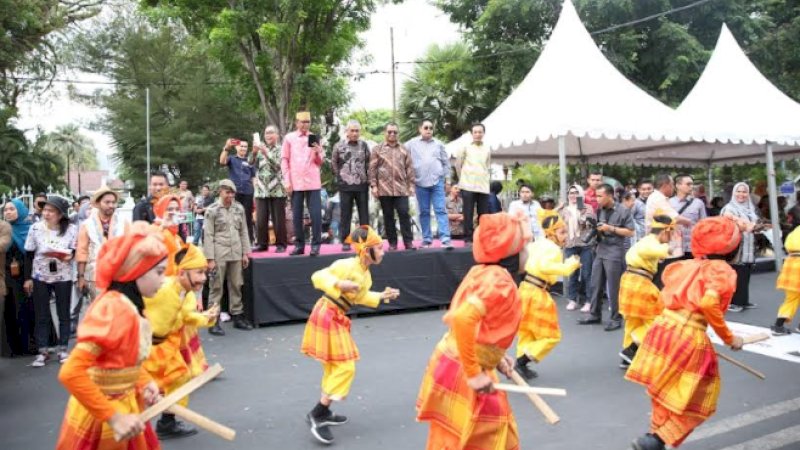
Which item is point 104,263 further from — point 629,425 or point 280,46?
point 280,46

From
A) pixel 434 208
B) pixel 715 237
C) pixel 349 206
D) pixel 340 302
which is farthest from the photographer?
pixel 434 208

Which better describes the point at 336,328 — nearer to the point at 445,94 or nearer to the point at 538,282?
the point at 538,282

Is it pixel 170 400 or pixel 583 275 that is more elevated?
pixel 170 400

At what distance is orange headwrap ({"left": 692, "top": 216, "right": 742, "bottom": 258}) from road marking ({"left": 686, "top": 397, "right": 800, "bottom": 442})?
1.40 metres

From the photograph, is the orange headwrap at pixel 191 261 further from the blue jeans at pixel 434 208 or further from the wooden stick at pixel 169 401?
the blue jeans at pixel 434 208

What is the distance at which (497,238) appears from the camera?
138 inches

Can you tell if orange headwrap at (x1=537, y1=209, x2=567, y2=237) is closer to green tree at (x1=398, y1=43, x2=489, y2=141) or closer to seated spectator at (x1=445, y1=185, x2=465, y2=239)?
seated spectator at (x1=445, y1=185, x2=465, y2=239)

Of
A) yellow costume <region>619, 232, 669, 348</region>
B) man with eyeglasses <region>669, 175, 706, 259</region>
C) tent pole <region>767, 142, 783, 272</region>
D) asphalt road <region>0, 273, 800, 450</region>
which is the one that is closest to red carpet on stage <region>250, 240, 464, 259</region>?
asphalt road <region>0, 273, 800, 450</region>

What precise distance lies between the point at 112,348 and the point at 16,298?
6.21 metres

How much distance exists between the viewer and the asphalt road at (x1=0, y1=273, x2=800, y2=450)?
16.7 feet

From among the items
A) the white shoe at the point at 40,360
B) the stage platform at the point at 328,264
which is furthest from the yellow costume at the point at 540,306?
the white shoe at the point at 40,360

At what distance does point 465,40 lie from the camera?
2483 cm

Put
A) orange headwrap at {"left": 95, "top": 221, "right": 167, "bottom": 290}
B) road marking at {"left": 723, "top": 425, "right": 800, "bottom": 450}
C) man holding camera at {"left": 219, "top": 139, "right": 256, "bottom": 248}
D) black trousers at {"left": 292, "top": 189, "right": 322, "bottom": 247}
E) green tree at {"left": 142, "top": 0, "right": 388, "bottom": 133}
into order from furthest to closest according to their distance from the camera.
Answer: green tree at {"left": 142, "top": 0, "right": 388, "bottom": 133}
man holding camera at {"left": 219, "top": 139, "right": 256, "bottom": 248}
black trousers at {"left": 292, "top": 189, "right": 322, "bottom": 247}
road marking at {"left": 723, "top": 425, "right": 800, "bottom": 450}
orange headwrap at {"left": 95, "top": 221, "right": 167, "bottom": 290}

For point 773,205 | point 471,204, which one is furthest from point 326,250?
point 773,205
